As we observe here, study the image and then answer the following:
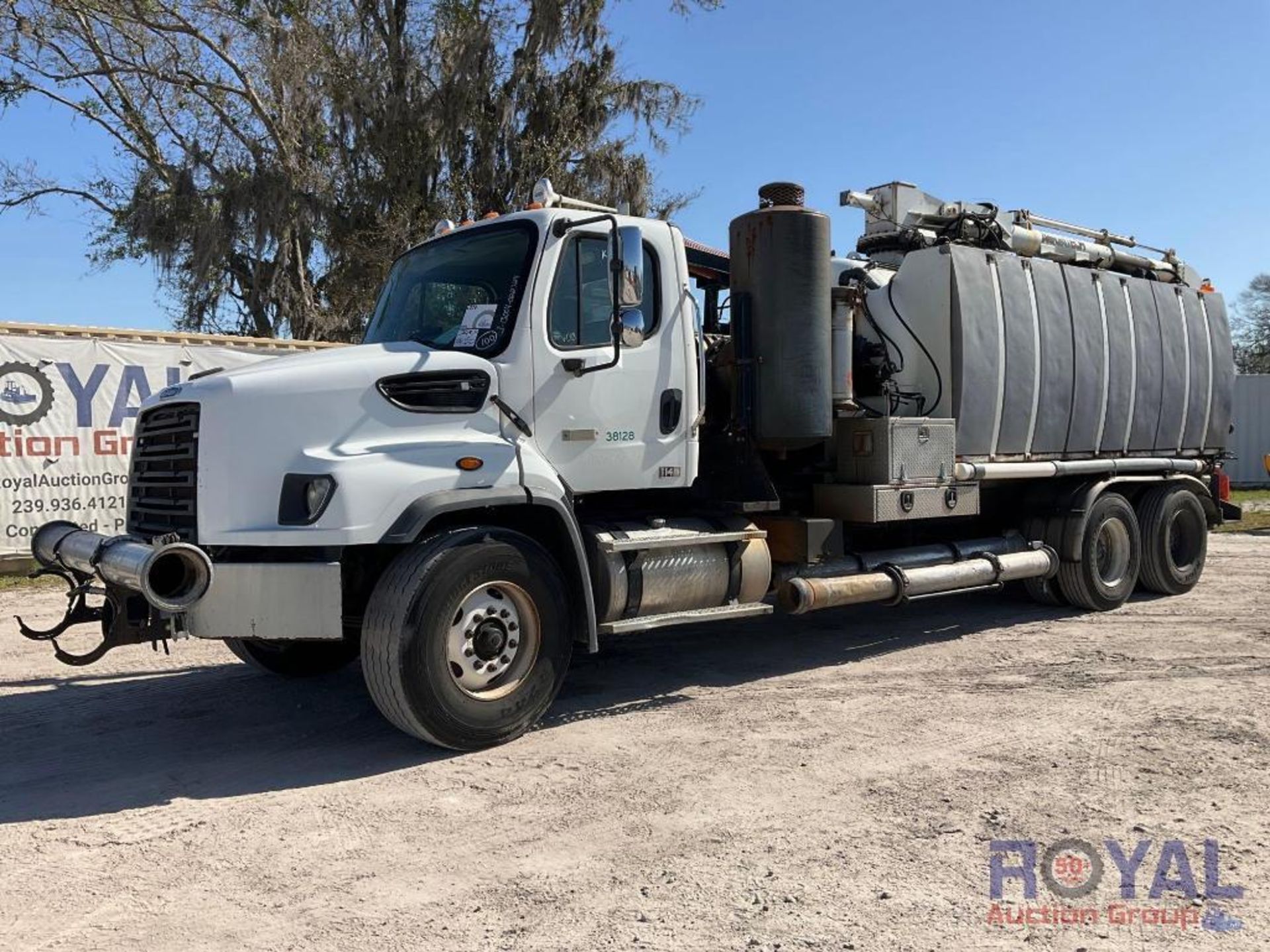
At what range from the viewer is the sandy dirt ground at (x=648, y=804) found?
3.36 m

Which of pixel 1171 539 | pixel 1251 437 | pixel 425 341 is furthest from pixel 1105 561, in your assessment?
pixel 1251 437

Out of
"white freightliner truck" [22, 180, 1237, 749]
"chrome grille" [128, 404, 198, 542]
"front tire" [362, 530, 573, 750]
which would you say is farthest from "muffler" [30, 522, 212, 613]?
"front tire" [362, 530, 573, 750]

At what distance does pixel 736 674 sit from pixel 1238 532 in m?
13.5

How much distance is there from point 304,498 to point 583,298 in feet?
6.58

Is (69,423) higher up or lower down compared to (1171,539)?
higher up

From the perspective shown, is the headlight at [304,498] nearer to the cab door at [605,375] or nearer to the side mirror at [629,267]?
the cab door at [605,375]

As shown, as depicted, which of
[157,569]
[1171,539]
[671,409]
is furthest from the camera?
[1171,539]

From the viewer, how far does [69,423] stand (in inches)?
459

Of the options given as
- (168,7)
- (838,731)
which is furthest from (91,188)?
(838,731)

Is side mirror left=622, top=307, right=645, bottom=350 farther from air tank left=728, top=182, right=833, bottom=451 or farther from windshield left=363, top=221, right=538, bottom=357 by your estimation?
air tank left=728, top=182, right=833, bottom=451

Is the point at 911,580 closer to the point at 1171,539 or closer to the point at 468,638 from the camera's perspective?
the point at 468,638

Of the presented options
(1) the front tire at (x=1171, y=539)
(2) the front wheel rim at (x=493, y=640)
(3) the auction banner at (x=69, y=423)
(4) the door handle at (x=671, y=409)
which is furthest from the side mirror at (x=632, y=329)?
(3) the auction banner at (x=69, y=423)

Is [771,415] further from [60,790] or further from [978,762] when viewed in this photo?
[60,790]

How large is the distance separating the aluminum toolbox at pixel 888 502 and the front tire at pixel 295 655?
3.59 metres
